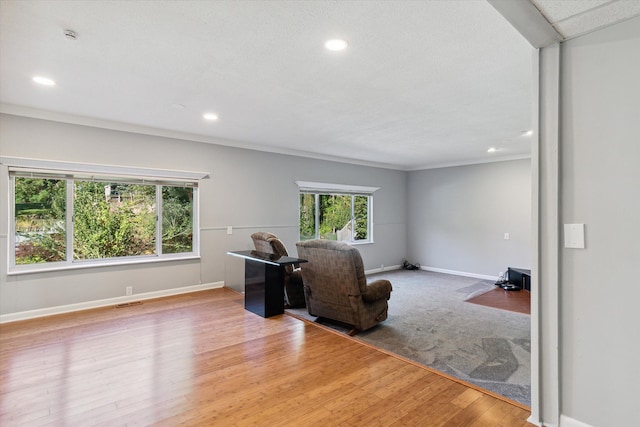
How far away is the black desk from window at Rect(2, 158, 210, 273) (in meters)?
1.45

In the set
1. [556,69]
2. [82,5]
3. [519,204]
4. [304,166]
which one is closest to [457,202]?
[519,204]

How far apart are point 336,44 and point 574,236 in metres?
1.90

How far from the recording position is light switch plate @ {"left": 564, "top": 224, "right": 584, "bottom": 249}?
5.90 ft

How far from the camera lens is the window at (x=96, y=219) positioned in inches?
153

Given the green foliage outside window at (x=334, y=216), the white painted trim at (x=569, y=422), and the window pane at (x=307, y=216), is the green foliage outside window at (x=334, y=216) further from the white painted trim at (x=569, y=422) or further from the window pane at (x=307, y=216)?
the white painted trim at (x=569, y=422)

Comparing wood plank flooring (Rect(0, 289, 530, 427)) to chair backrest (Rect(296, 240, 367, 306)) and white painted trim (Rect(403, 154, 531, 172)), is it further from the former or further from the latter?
white painted trim (Rect(403, 154, 531, 172))

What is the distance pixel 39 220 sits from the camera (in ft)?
13.0

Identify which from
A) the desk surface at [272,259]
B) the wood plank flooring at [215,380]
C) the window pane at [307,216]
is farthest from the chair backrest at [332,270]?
the window pane at [307,216]

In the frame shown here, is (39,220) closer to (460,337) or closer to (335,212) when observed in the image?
(335,212)

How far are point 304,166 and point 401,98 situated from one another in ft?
10.5

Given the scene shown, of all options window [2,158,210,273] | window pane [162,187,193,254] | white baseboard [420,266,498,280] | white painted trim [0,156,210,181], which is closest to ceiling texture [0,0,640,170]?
white painted trim [0,156,210,181]

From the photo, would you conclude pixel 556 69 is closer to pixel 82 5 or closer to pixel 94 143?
pixel 82 5

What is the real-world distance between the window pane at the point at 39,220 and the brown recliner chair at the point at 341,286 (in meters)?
3.06

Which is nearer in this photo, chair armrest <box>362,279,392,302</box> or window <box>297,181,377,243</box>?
chair armrest <box>362,279,392,302</box>
